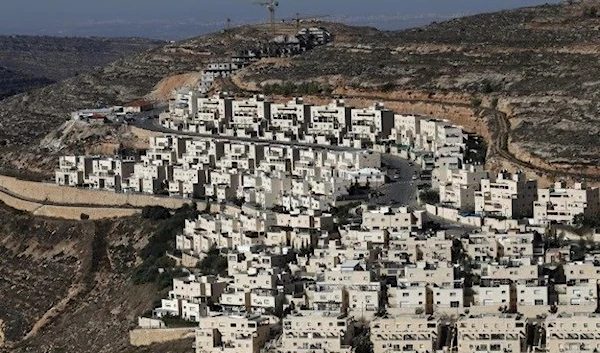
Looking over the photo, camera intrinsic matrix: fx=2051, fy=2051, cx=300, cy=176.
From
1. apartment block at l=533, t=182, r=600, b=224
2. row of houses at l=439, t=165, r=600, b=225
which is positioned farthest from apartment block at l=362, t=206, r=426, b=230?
apartment block at l=533, t=182, r=600, b=224

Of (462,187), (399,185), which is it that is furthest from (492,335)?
(399,185)

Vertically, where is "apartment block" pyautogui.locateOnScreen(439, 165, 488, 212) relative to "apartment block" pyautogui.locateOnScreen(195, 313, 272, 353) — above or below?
above

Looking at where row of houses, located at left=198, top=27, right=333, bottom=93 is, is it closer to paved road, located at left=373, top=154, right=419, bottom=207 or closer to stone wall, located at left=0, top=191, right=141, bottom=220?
stone wall, located at left=0, top=191, right=141, bottom=220

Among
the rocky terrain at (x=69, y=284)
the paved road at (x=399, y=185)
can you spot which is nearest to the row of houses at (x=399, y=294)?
the rocky terrain at (x=69, y=284)

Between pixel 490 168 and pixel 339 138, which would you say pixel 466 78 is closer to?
pixel 339 138

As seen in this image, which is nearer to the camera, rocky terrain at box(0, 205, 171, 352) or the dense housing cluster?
the dense housing cluster

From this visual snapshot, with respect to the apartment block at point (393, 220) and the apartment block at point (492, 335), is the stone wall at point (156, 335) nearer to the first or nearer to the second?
the apartment block at point (393, 220)
